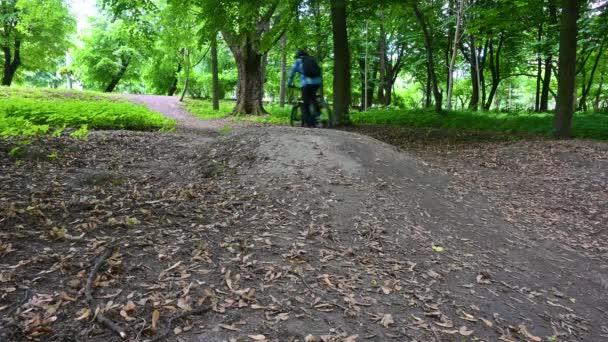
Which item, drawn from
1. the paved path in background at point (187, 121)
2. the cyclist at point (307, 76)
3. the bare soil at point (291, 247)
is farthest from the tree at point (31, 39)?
the bare soil at point (291, 247)

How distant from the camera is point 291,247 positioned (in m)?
3.66

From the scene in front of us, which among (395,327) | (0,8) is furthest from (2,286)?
(0,8)

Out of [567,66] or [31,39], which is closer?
[567,66]

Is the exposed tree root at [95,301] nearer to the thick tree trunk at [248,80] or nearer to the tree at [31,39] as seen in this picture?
the thick tree trunk at [248,80]

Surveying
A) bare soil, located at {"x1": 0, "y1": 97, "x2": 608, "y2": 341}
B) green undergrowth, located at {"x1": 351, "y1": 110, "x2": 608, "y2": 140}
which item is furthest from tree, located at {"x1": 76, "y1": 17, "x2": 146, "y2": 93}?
bare soil, located at {"x1": 0, "y1": 97, "x2": 608, "y2": 341}

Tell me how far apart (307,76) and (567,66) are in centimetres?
629

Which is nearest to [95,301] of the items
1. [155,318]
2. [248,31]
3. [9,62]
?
[155,318]

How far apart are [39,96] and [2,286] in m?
18.1

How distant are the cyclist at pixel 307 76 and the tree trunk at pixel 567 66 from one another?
19.2ft

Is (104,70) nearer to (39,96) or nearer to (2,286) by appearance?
(39,96)

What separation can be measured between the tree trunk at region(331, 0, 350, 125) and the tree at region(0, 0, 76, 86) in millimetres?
19027

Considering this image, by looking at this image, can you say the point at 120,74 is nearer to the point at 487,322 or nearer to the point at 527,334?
the point at 487,322

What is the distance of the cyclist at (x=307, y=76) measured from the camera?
8.34 m

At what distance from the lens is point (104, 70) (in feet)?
108
